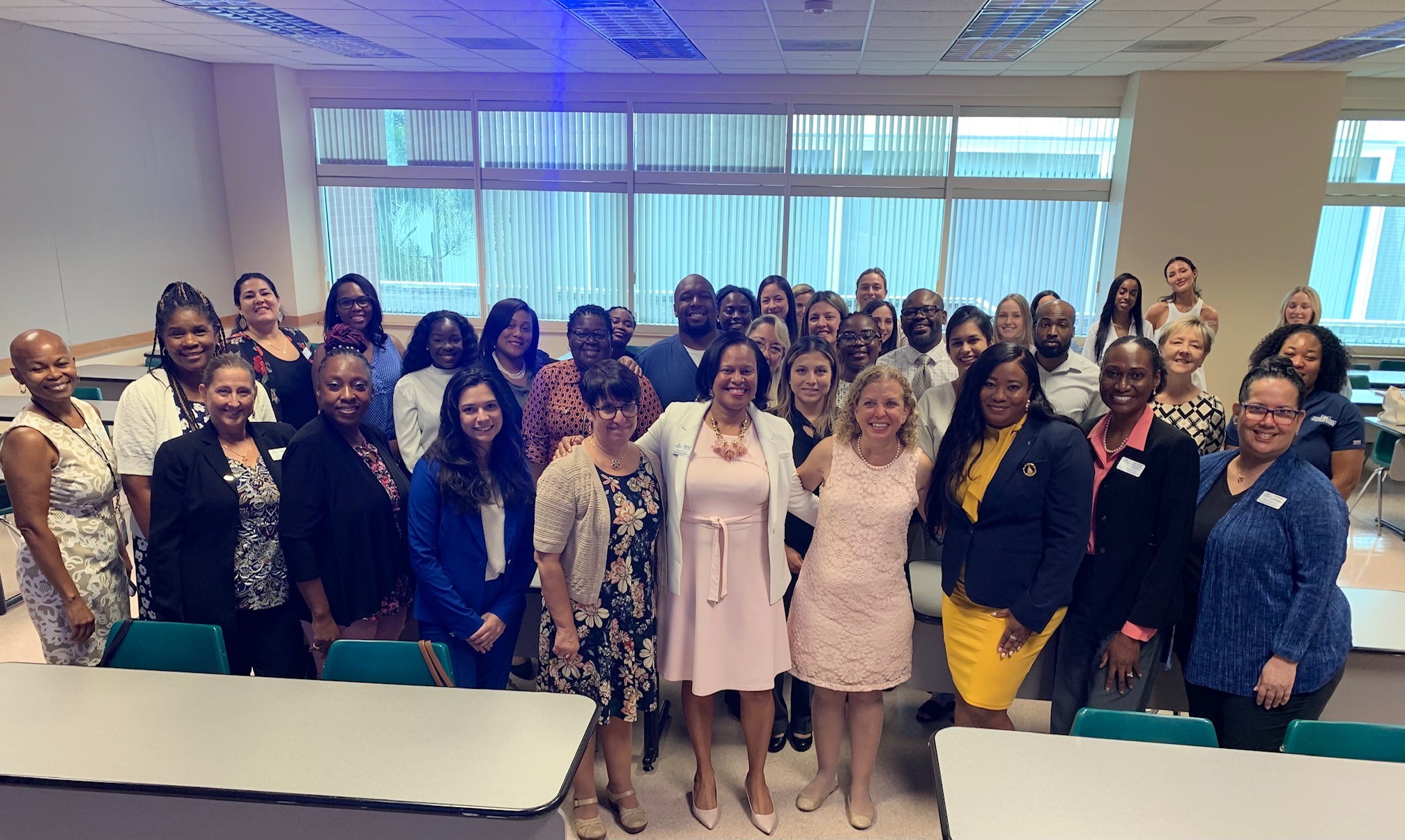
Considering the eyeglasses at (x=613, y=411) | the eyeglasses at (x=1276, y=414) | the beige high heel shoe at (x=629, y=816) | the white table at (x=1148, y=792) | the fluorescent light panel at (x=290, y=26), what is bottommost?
the beige high heel shoe at (x=629, y=816)

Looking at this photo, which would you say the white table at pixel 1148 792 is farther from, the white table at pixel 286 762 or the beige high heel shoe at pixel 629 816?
the beige high heel shoe at pixel 629 816

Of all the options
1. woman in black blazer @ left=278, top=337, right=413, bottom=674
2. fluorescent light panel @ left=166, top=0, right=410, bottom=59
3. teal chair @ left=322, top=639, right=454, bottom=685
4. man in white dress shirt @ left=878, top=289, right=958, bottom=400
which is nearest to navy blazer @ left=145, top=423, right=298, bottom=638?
woman in black blazer @ left=278, top=337, right=413, bottom=674

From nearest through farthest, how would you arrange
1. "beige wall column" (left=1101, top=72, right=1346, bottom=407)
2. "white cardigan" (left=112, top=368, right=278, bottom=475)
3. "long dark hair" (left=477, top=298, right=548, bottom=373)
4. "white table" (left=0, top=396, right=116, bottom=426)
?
"white cardigan" (left=112, top=368, right=278, bottom=475), "long dark hair" (left=477, top=298, right=548, bottom=373), "white table" (left=0, top=396, right=116, bottom=426), "beige wall column" (left=1101, top=72, right=1346, bottom=407)

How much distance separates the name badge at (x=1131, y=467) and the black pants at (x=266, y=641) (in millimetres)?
2704

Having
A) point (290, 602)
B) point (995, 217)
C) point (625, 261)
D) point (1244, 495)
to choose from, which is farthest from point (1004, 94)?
point (290, 602)

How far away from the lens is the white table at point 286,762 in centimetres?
179

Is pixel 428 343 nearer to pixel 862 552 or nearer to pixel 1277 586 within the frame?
pixel 862 552

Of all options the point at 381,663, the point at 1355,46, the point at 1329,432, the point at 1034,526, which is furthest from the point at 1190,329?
the point at 1355,46

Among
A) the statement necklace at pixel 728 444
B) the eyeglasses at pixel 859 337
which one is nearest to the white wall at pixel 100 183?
the statement necklace at pixel 728 444

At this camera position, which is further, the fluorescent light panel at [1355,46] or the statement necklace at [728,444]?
the fluorescent light panel at [1355,46]

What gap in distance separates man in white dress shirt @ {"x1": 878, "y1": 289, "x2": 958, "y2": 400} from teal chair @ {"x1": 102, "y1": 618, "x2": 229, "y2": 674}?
290 centimetres

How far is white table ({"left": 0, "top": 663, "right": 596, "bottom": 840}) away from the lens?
1787 mm

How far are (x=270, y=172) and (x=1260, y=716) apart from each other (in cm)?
914

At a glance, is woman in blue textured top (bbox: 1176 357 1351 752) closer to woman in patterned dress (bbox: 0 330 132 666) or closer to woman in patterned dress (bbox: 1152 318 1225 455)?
woman in patterned dress (bbox: 1152 318 1225 455)
